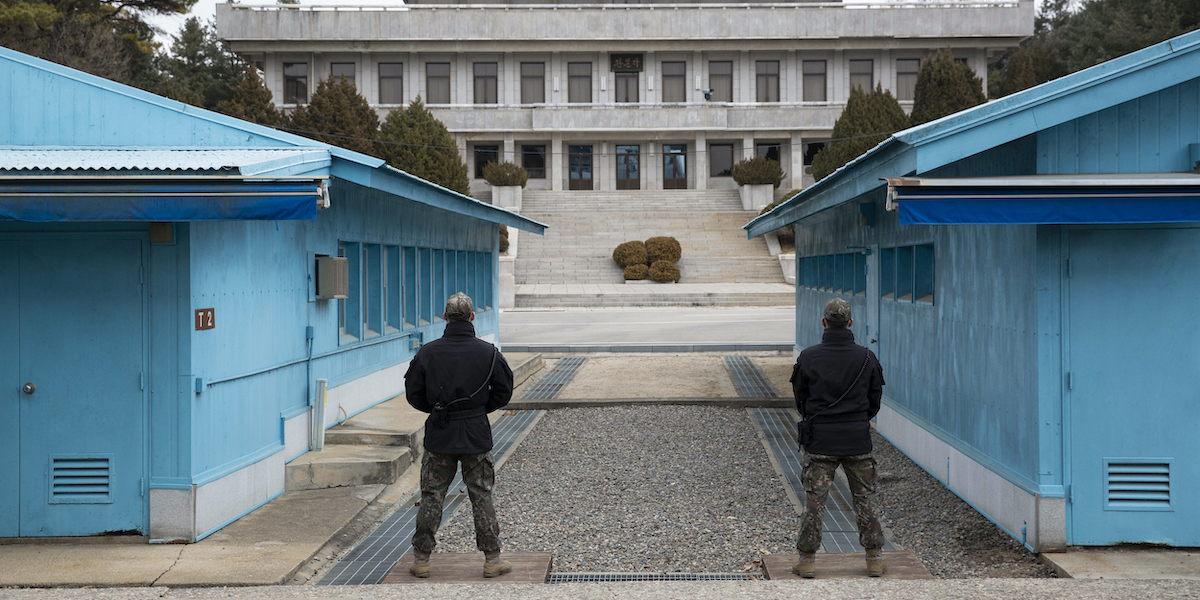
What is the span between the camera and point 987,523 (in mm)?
7703

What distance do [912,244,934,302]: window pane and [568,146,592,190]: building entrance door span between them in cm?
5071

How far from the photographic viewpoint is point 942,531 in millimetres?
7828

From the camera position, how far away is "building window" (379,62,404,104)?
5944cm

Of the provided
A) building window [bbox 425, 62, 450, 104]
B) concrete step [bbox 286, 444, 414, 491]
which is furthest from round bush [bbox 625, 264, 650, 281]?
concrete step [bbox 286, 444, 414, 491]

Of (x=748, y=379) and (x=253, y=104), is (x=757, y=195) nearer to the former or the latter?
(x=253, y=104)

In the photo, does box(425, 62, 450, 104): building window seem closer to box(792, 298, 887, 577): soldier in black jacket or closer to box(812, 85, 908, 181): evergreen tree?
box(812, 85, 908, 181): evergreen tree

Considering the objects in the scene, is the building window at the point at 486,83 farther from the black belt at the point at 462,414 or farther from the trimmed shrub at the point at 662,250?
the black belt at the point at 462,414

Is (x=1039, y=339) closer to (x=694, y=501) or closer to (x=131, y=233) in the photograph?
(x=694, y=501)

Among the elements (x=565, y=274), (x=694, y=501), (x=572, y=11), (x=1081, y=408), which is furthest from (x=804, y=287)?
(x=572, y=11)

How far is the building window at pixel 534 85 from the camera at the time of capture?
59.7m

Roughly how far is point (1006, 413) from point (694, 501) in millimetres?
2868

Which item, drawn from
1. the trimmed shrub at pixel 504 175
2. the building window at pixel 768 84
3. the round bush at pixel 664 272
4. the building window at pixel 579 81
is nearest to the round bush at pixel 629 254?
the round bush at pixel 664 272

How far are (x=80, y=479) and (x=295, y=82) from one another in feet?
184

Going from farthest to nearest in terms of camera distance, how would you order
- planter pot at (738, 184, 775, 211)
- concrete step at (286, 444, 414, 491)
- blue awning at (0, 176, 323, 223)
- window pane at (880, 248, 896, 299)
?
planter pot at (738, 184, 775, 211) → window pane at (880, 248, 896, 299) → concrete step at (286, 444, 414, 491) → blue awning at (0, 176, 323, 223)
